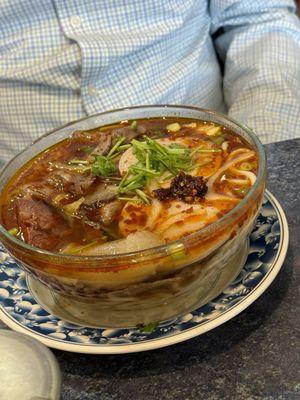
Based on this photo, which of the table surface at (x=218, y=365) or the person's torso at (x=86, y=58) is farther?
the person's torso at (x=86, y=58)

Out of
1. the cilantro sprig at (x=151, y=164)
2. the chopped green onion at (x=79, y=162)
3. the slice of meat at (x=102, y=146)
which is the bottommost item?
the chopped green onion at (x=79, y=162)

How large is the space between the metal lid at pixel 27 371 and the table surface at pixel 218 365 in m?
0.18

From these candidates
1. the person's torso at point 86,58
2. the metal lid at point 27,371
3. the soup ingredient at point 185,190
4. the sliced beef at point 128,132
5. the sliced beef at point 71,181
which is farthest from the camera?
the person's torso at point 86,58

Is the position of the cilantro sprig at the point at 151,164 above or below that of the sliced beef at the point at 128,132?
above

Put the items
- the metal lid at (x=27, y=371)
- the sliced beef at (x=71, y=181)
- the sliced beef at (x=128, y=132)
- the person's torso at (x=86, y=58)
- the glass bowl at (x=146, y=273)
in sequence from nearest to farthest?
the metal lid at (x=27, y=371), the glass bowl at (x=146, y=273), the sliced beef at (x=71, y=181), the sliced beef at (x=128, y=132), the person's torso at (x=86, y=58)

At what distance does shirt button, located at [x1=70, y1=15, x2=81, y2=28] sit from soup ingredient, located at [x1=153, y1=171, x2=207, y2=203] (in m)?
1.15

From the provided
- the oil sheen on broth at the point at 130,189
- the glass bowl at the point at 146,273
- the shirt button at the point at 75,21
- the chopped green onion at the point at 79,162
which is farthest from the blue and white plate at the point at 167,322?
the shirt button at the point at 75,21

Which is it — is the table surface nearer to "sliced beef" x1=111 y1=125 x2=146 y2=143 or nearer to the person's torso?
"sliced beef" x1=111 y1=125 x2=146 y2=143

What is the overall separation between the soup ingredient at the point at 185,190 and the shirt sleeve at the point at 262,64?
108 centimetres

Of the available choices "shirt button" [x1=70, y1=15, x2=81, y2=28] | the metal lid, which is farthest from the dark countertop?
"shirt button" [x1=70, y1=15, x2=81, y2=28]

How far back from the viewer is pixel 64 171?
1.19 m

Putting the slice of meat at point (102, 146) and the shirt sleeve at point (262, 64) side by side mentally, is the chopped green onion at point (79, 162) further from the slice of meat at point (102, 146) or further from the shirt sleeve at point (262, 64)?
the shirt sleeve at point (262, 64)

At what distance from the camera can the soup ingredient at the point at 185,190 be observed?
99 centimetres

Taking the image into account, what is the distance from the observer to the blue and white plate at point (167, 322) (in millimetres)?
936
